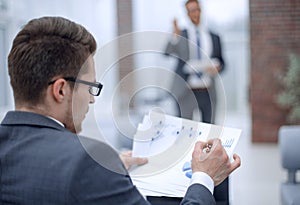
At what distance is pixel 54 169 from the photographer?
0.95 metres

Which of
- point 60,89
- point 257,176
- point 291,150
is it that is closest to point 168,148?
point 60,89

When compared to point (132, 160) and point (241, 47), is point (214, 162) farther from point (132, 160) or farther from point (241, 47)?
point (241, 47)

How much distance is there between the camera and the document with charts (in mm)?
1276

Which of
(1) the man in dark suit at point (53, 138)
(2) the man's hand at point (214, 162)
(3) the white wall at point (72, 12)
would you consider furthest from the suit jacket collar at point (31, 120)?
(3) the white wall at point (72, 12)

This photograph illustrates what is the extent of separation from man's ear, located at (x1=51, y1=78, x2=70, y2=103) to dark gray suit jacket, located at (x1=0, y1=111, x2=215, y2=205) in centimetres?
6

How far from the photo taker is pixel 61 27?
1017 mm

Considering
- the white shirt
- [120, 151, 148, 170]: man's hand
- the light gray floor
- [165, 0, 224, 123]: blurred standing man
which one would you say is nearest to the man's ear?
[120, 151, 148, 170]: man's hand

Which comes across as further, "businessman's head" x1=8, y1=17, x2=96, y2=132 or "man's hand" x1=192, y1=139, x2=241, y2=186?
"man's hand" x1=192, y1=139, x2=241, y2=186

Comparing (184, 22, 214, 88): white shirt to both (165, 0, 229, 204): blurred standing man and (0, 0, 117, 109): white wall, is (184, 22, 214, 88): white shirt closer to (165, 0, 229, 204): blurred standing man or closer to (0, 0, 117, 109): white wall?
(165, 0, 229, 204): blurred standing man

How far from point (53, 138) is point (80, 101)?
5.3 inches

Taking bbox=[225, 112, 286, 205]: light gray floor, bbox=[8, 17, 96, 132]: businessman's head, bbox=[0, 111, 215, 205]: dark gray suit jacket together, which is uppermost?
bbox=[8, 17, 96, 132]: businessman's head

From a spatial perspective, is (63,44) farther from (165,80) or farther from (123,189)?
(165,80)

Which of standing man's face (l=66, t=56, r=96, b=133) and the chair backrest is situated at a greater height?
standing man's face (l=66, t=56, r=96, b=133)

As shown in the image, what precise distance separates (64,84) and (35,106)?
0.09 m
